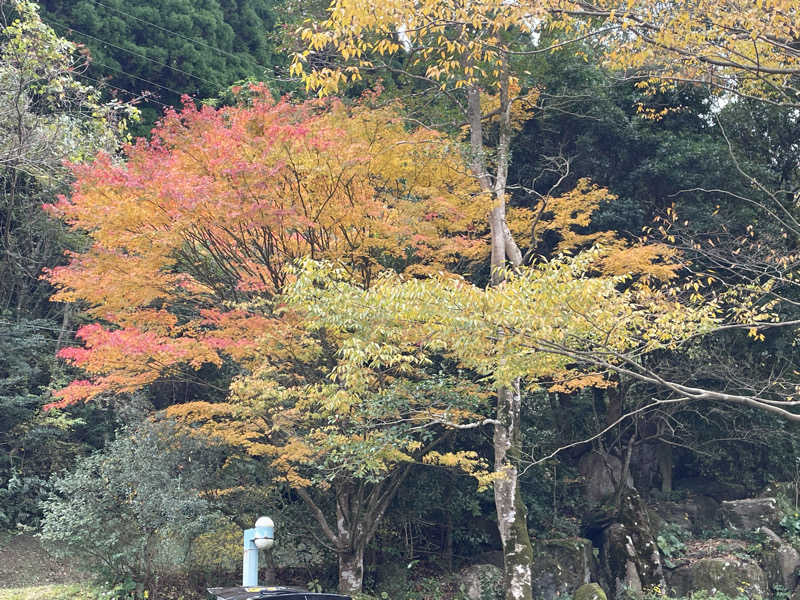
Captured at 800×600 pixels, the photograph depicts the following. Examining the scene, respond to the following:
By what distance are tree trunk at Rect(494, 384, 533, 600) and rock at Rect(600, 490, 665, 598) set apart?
9.21 feet

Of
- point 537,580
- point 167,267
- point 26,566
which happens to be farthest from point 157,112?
point 537,580

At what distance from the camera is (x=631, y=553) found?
40.0ft

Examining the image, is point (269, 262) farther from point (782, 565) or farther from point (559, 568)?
point (782, 565)

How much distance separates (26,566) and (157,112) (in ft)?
37.9

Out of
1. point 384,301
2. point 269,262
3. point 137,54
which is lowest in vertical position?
point 384,301

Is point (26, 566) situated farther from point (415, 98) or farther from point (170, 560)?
point (415, 98)

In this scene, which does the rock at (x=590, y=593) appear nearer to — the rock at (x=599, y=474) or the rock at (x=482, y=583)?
the rock at (x=482, y=583)

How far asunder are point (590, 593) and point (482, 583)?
1874mm

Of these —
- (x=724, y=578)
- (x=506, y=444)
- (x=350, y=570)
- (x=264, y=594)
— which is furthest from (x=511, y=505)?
(x=264, y=594)

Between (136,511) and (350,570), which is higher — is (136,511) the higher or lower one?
the higher one

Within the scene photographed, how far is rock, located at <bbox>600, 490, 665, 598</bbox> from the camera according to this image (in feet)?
39.0

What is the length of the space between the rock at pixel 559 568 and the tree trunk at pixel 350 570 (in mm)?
3214

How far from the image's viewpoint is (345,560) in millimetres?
10648

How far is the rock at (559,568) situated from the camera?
11.7m
